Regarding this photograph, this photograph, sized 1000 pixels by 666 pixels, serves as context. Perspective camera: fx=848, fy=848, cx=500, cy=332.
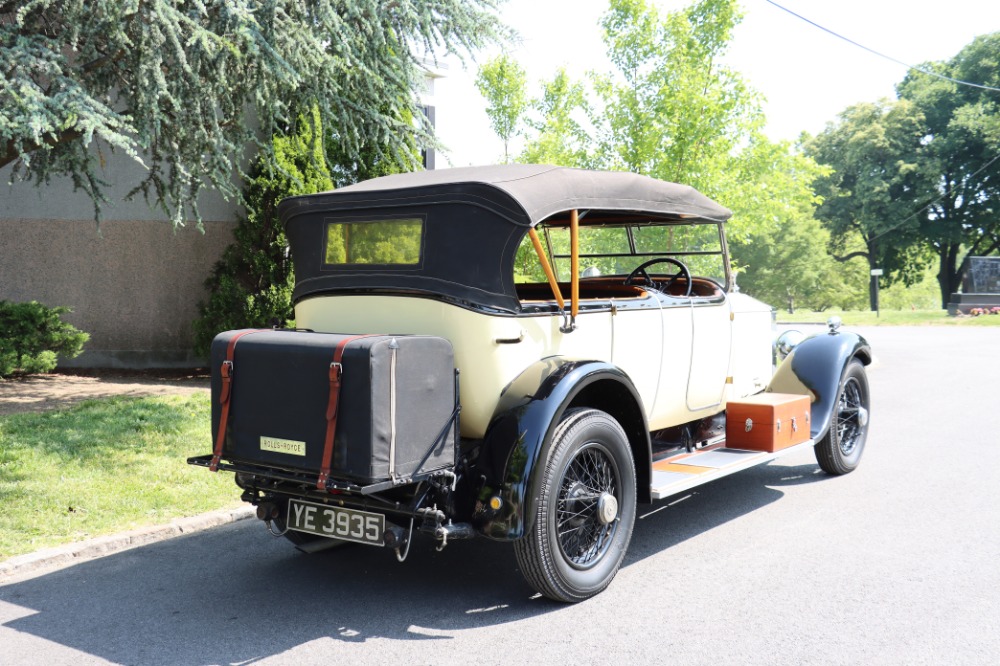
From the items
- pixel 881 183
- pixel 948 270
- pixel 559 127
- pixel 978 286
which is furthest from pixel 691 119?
pixel 948 270

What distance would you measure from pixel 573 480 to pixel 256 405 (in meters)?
1.61

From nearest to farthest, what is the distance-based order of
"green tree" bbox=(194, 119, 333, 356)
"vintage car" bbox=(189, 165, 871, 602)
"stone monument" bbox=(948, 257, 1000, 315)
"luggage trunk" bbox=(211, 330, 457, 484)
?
1. "luggage trunk" bbox=(211, 330, 457, 484)
2. "vintage car" bbox=(189, 165, 871, 602)
3. "green tree" bbox=(194, 119, 333, 356)
4. "stone monument" bbox=(948, 257, 1000, 315)

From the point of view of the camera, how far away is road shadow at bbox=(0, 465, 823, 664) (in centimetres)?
378

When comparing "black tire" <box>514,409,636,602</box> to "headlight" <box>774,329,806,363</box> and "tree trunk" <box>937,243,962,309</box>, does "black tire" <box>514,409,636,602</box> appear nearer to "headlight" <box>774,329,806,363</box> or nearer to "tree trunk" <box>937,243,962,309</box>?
"headlight" <box>774,329,806,363</box>

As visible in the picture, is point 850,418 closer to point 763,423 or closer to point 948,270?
point 763,423

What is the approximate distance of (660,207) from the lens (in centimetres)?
529

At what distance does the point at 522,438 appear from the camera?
13.0ft

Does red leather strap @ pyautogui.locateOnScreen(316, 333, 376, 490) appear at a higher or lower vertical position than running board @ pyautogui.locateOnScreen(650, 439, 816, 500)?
higher

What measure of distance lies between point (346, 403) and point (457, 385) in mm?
598

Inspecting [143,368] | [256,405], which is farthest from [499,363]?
[143,368]

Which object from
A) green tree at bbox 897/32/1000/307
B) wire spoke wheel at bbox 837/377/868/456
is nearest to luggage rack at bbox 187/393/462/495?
wire spoke wheel at bbox 837/377/868/456

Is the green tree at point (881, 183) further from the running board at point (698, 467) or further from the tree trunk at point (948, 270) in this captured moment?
the running board at point (698, 467)

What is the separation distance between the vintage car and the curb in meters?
1.01

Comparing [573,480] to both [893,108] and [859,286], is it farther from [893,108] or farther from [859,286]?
[859,286]
